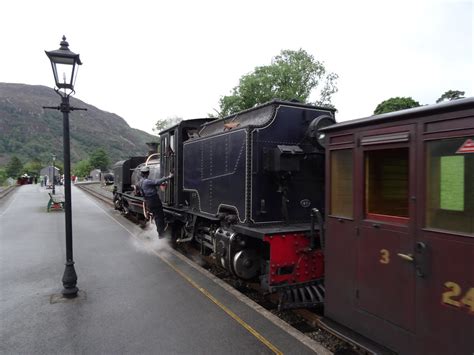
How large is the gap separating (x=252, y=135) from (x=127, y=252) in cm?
489

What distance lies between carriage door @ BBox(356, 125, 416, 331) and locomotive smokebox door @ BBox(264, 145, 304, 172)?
1797mm

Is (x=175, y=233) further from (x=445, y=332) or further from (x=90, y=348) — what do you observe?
(x=445, y=332)

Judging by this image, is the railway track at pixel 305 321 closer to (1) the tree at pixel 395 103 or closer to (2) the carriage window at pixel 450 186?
(2) the carriage window at pixel 450 186

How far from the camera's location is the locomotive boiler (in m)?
5.22

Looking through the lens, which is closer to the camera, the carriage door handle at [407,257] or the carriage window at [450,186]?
the carriage window at [450,186]

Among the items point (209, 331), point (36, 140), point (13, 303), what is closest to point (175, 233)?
point (13, 303)

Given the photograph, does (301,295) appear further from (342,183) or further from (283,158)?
A: (342,183)

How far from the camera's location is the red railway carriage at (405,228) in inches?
107

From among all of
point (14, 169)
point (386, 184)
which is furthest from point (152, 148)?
point (14, 169)

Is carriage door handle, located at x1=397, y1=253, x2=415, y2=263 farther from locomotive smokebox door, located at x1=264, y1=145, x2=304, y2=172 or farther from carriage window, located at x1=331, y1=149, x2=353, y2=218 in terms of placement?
locomotive smokebox door, located at x1=264, y1=145, x2=304, y2=172

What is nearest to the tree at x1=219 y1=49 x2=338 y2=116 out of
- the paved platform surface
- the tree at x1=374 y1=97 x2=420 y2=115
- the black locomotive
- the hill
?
the tree at x1=374 y1=97 x2=420 y2=115

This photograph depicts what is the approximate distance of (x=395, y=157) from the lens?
11.3ft

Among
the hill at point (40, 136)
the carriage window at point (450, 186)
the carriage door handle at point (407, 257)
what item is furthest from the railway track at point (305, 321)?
the hill at point (40, 136)

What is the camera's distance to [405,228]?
10.3ft
